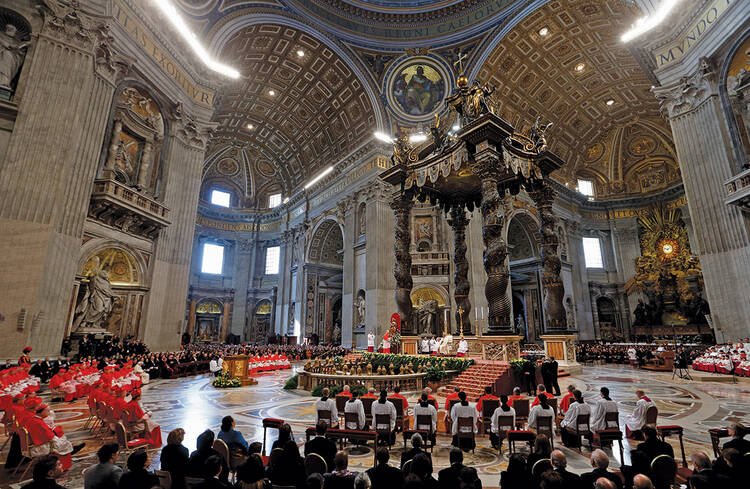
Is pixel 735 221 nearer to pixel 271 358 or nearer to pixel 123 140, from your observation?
pixel 271 358

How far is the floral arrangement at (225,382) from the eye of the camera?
10.2m

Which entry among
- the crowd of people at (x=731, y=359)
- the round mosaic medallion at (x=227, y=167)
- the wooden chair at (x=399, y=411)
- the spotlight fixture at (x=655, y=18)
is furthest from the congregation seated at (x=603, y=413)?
the round mosaic medallion at (x=227, y=167)

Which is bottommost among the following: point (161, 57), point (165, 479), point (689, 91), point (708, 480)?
point (165, 479)

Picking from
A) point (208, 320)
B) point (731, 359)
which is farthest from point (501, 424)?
point (208, 320)

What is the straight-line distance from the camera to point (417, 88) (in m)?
22.2

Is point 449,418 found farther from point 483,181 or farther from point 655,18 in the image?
point 655,18

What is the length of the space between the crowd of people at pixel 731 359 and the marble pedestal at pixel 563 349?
4264 mm

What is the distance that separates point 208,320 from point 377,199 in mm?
19255

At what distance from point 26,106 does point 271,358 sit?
11641mm

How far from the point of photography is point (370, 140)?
70.6ft

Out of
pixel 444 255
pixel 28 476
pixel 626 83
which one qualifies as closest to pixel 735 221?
pixel 444 255

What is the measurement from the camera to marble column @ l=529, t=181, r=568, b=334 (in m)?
10.6

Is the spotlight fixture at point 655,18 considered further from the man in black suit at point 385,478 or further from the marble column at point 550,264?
the man in black suit at point 385,478

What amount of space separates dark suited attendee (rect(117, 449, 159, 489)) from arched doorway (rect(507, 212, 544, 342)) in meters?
23.0
